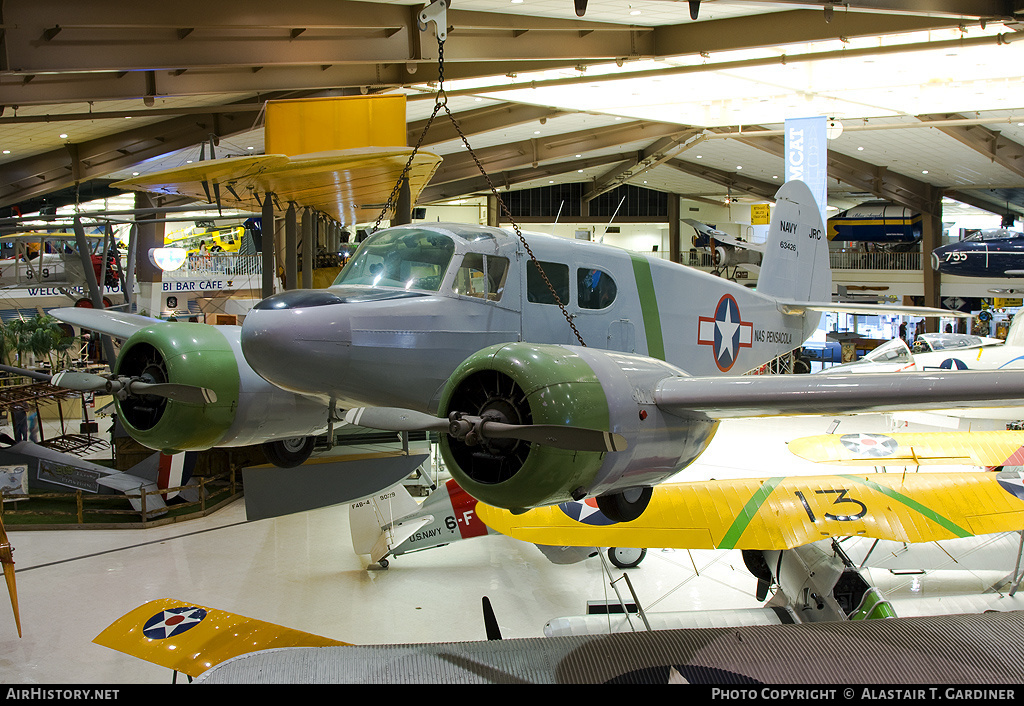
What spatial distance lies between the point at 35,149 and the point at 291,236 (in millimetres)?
12730

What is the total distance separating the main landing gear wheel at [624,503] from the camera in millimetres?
4938

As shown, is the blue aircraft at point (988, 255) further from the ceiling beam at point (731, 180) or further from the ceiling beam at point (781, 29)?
the ceiling beam at point (731, 180)

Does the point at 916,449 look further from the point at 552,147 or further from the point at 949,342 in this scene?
the point at 552,147

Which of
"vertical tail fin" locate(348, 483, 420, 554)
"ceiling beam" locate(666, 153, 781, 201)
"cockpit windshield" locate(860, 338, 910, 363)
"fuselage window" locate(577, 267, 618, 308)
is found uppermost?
"ceiling beam" locate(666, 153, 781, 201)

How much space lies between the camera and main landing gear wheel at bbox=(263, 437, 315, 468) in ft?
23.5

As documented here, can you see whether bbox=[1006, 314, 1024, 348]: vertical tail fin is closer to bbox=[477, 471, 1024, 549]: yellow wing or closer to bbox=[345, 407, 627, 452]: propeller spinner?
bbox=[477, 471, 1024, 549]: yellow wing

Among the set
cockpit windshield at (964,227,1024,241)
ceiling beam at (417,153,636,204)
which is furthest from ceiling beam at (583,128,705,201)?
cockpit windshield at (964,227,1024,241)

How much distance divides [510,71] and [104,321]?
8.53m

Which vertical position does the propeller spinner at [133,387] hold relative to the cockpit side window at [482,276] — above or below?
below

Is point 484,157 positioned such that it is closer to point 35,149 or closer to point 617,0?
point 35,149

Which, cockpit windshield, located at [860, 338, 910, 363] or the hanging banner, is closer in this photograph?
cockpit windshield, located at [860, 338, 910, 363]

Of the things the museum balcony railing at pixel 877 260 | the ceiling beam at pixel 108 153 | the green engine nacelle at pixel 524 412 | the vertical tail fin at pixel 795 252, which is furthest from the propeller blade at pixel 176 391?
the museum balcony railing at pixel 877 260

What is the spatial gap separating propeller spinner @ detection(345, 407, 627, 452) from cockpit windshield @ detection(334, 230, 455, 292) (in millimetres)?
1670

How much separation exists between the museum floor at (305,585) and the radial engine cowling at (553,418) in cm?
349
